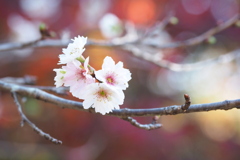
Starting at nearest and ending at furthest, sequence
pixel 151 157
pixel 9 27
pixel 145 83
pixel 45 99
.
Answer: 1. pixel 45 99
2. pixel 151 157
3. pixel 9 27
4. pixel 145 83

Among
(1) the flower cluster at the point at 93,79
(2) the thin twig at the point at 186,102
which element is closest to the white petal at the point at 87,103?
(1) the flower cluster at the point at 93,79

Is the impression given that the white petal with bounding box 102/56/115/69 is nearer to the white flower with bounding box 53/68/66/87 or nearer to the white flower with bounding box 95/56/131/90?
the white flower with bounding box 95/56/131/90

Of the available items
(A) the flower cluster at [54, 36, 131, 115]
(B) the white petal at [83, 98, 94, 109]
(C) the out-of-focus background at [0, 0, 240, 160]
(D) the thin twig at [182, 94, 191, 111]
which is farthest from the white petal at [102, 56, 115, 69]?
(C) the out-of-focus background at [0, 0, 240, 160]

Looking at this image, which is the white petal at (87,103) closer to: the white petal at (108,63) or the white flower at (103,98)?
the white flower at (103,98)

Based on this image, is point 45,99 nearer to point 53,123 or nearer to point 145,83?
point 53,123

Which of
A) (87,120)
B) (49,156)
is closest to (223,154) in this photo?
(87,120)

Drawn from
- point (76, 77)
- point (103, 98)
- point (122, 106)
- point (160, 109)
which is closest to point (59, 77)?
point (76, 77)

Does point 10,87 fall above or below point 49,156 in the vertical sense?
above
